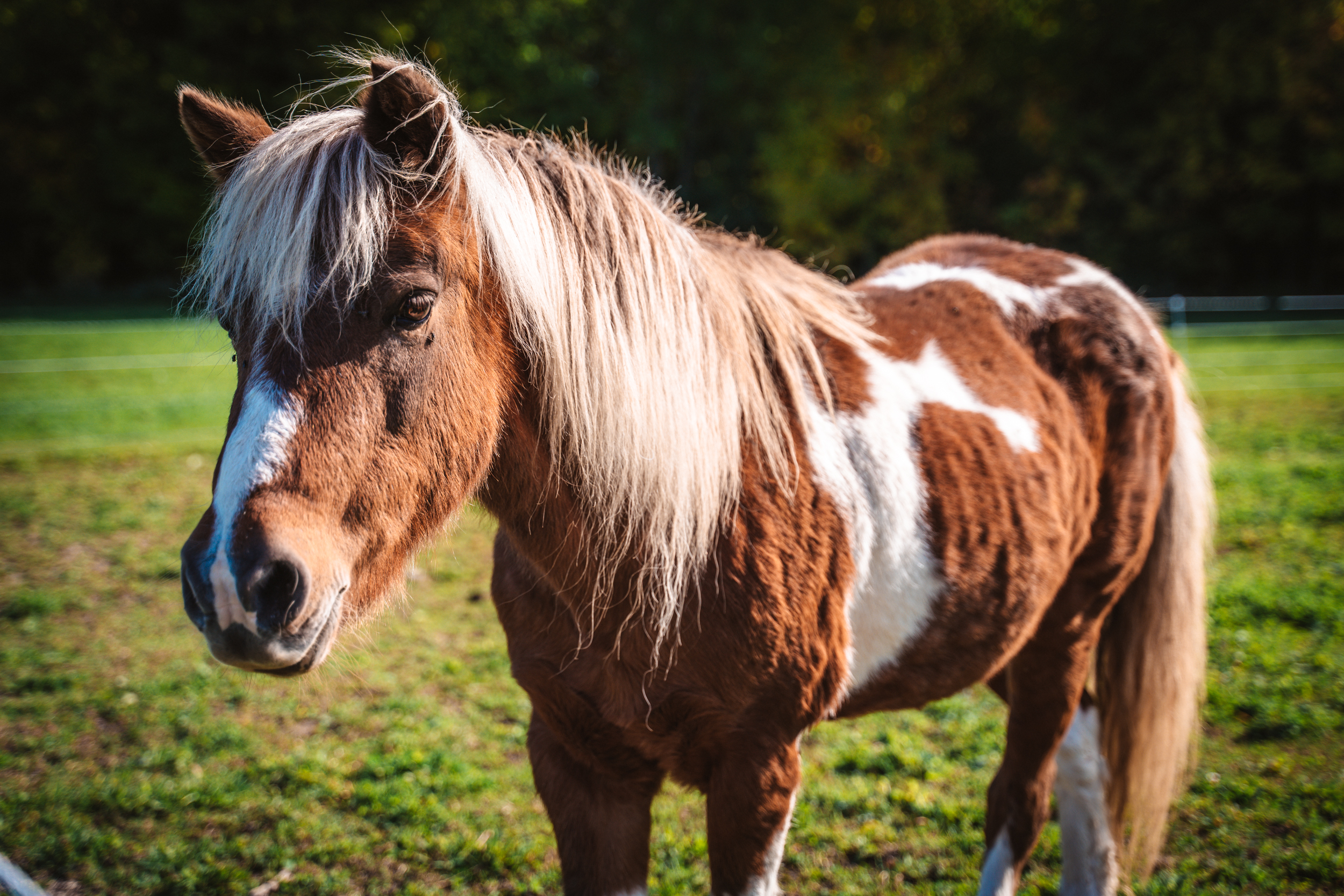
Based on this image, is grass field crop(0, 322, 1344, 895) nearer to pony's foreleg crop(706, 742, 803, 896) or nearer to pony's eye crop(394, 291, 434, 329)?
pony's eye crop(394, 291, 434, 329)

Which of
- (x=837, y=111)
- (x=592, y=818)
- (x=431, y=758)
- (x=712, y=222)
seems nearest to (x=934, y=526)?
(x=712, y=222)

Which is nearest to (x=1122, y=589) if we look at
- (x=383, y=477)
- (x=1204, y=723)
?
(x=1204, y=723)

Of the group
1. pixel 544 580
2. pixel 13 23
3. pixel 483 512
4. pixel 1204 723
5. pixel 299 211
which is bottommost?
pixel 1204 723

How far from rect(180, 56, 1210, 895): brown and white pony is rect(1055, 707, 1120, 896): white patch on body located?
0.01 metres

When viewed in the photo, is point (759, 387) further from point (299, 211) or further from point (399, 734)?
point (399, 734)

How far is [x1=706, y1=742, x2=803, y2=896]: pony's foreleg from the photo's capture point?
1668 mm

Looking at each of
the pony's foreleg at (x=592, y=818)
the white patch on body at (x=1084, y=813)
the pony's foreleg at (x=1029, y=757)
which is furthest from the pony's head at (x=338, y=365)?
the white patch on body at (x=1084, y=813)

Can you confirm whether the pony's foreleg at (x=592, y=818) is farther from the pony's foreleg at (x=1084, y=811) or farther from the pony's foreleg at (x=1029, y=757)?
the pony's foreleg at (x=1084, y=811)

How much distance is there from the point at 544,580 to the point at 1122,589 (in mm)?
2058

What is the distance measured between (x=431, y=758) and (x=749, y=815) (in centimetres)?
216

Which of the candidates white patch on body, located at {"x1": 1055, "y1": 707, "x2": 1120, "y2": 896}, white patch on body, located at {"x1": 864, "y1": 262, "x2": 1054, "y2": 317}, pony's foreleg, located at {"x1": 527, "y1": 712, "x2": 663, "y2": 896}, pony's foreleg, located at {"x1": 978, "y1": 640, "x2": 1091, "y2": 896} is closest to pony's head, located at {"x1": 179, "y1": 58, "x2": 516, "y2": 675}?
pony's foreleg, located at {"x1": 527, "y1": 712, "x2": 663, "y2": 896}

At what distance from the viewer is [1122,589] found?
104 inches

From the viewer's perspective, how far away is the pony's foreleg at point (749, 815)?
1668 mm

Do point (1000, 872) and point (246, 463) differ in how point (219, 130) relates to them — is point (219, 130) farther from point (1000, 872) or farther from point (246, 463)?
point (1000, 872)
